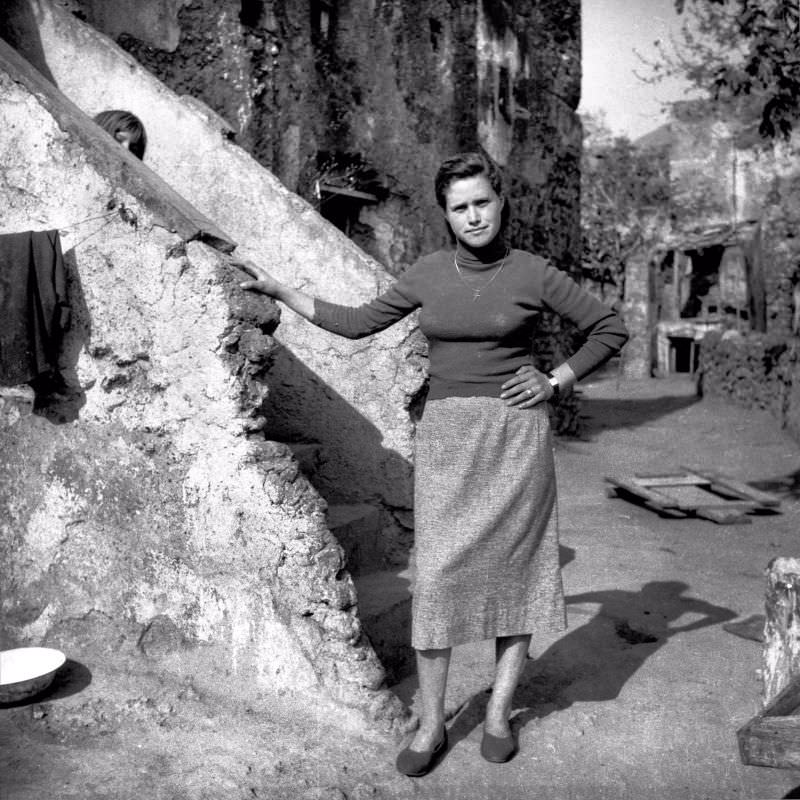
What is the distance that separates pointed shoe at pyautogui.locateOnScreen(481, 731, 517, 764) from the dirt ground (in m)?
0.03

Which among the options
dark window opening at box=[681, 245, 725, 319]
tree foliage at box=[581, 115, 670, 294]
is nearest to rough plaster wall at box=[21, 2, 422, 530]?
dark window opening at box=[681, 245, 725, 319]

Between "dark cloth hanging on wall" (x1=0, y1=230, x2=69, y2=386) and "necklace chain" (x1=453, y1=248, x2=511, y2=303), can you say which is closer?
"necklace chain" (x1=453, y1=248, x2=511, y2=303)

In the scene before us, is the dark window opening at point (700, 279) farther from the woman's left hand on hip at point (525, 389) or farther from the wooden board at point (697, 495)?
the woman's left hand on hip at point (525, 389)

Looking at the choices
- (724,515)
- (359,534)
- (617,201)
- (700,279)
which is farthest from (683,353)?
(359,534)

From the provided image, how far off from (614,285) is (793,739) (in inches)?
1120

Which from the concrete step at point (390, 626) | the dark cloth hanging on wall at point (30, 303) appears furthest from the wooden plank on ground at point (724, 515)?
the dark cloth hanging on wall at point (30, 303)

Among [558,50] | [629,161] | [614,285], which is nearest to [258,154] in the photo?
[558,50]

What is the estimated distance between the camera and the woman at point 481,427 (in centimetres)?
306

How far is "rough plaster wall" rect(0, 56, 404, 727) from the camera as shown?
136 inches

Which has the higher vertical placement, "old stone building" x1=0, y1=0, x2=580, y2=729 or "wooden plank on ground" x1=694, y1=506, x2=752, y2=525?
"old stone building" x1=0, y1=0, x2=580, y2=729

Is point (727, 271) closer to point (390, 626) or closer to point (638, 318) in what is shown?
point (638, 318)

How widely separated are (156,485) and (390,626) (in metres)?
1.20

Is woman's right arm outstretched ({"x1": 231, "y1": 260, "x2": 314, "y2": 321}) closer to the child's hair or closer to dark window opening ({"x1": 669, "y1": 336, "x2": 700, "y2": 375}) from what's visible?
the child's hair

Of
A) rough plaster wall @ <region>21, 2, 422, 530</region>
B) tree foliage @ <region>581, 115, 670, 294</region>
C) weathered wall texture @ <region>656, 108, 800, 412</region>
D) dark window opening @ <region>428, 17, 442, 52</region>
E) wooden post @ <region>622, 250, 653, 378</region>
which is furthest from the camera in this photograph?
tree foliage @ <region>581, 115, 670, 294</region>
